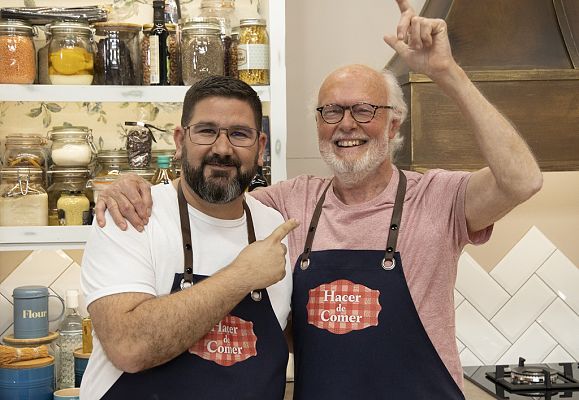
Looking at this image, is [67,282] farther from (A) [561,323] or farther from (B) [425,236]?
(A) [561,323]

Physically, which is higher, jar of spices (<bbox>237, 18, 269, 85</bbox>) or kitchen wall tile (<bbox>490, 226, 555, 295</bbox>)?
jar of spices (<bbox>237, 18, 269, 85</bbox>)

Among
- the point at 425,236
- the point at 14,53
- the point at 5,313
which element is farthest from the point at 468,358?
the point at 14,53

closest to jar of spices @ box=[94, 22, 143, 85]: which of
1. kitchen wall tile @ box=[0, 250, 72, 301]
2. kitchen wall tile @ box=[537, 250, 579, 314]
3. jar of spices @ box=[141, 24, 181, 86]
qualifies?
jar of spices @ box=[141, 24, 181, 86]

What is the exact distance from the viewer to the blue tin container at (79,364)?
236 cm

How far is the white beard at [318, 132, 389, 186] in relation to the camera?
5.92 feet

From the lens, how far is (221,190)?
157cm

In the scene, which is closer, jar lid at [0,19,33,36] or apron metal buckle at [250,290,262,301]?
apron metal buckle at [250,290,262,301]

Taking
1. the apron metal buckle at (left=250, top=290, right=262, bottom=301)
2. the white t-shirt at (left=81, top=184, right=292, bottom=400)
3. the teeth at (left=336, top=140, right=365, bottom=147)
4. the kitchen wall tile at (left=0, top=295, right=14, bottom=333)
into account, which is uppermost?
the teeth at (left=336, top=140, right=365, bottom=147)

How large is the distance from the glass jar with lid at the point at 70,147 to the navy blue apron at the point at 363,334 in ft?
2.82

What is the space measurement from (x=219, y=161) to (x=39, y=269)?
4.13 ft

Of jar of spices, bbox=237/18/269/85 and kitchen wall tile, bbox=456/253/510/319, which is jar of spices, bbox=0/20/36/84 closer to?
jar of spices, bbox=237/18/269/85

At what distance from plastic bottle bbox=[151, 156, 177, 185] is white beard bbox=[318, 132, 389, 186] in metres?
0.56

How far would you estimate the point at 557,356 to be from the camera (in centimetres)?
292

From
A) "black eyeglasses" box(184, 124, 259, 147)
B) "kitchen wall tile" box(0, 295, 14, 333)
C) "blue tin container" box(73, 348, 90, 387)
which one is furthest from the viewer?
"kitchen wall tile" box(0, 295, 14, 333)
